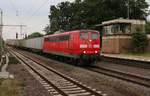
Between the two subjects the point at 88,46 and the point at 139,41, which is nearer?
the point at 88,46

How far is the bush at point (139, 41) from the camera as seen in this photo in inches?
1928

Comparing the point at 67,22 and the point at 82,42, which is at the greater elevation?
the point at 67,22

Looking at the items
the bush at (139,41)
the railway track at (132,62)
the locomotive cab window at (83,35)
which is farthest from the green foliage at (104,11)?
the locomotive cab window at (83,35)

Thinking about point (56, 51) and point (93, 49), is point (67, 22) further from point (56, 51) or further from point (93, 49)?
point (93, 49)

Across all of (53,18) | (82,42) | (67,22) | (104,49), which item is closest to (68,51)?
(82,42)

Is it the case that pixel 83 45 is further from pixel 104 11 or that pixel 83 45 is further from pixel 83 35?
pixel 104 11

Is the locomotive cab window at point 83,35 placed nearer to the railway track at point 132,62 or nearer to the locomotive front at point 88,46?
the locomotive front at point 88,46

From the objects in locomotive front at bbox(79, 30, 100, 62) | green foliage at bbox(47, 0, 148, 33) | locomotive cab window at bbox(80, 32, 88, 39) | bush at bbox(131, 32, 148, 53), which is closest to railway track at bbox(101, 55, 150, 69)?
locomotive front at bbox(79, 30, 100, 62)

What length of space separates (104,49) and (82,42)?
27.1 m

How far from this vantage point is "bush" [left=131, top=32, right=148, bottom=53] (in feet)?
161

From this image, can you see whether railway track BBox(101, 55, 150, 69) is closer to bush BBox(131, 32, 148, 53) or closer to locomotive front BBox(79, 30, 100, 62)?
locomotive front BBox(79, 30, 100, 62)

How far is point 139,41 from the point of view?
48.9 m

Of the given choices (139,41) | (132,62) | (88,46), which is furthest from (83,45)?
(139,41)

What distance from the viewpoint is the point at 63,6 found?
329ft
